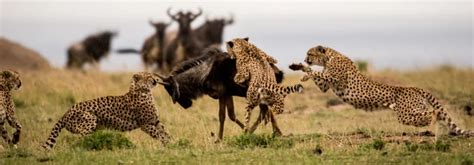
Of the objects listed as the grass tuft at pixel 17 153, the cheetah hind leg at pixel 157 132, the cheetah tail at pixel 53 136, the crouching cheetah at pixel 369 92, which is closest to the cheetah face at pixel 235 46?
the crouching cheetah at pixel 369 92

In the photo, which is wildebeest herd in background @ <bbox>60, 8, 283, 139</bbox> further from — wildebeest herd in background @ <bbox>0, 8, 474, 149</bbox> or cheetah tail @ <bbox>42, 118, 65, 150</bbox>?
cheetah tail @ <bbox>42, 118, 65, 150</bbox>

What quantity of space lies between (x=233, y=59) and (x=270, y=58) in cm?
46

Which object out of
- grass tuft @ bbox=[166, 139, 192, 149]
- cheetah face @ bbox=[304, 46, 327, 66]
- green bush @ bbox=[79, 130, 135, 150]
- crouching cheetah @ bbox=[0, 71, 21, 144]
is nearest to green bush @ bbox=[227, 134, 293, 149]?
grass tuft @ bbox=[166, 139, 192, 149]

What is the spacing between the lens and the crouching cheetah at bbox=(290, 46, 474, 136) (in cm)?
1127

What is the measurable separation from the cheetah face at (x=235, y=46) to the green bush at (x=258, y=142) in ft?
5.91

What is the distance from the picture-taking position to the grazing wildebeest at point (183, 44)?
86.2 feet

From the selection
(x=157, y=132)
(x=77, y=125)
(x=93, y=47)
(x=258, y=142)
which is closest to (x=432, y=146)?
(x=258, y=142)

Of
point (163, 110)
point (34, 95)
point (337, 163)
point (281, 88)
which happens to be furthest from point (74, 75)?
point (337, 163)

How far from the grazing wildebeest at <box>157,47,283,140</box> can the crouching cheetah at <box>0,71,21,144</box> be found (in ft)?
6.33

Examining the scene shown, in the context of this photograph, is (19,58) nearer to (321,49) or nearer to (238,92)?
(238,92)

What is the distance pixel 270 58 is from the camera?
40.9 ft

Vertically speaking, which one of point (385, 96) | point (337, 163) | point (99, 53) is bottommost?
point (337, 163)

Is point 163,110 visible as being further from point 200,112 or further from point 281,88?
point 281,88

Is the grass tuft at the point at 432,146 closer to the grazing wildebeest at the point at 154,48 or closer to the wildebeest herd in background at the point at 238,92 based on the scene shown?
the wildebeest herd in background at the point at 238,92
